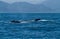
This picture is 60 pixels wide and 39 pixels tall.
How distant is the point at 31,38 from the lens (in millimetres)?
34250

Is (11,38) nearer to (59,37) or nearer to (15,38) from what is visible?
(15,38)

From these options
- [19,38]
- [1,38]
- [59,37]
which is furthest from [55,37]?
[1,38]

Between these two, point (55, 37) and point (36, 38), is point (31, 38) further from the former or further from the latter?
point (55, 37)

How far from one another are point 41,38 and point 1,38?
5.62 meters

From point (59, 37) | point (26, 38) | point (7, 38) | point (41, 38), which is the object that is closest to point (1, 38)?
point (7, 38)

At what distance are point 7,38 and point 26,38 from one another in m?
A: 2.64

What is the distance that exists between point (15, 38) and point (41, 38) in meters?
3.70

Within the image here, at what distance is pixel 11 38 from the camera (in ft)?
111

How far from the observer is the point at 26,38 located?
34.1 m

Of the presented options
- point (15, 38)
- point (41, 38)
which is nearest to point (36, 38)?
point (41, 38)

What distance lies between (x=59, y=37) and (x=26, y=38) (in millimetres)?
4734

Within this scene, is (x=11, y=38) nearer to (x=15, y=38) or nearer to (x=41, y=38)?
(x=15, y=38)

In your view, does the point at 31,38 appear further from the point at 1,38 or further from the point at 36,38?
the point at 1,38

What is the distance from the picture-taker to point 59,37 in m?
34.8
